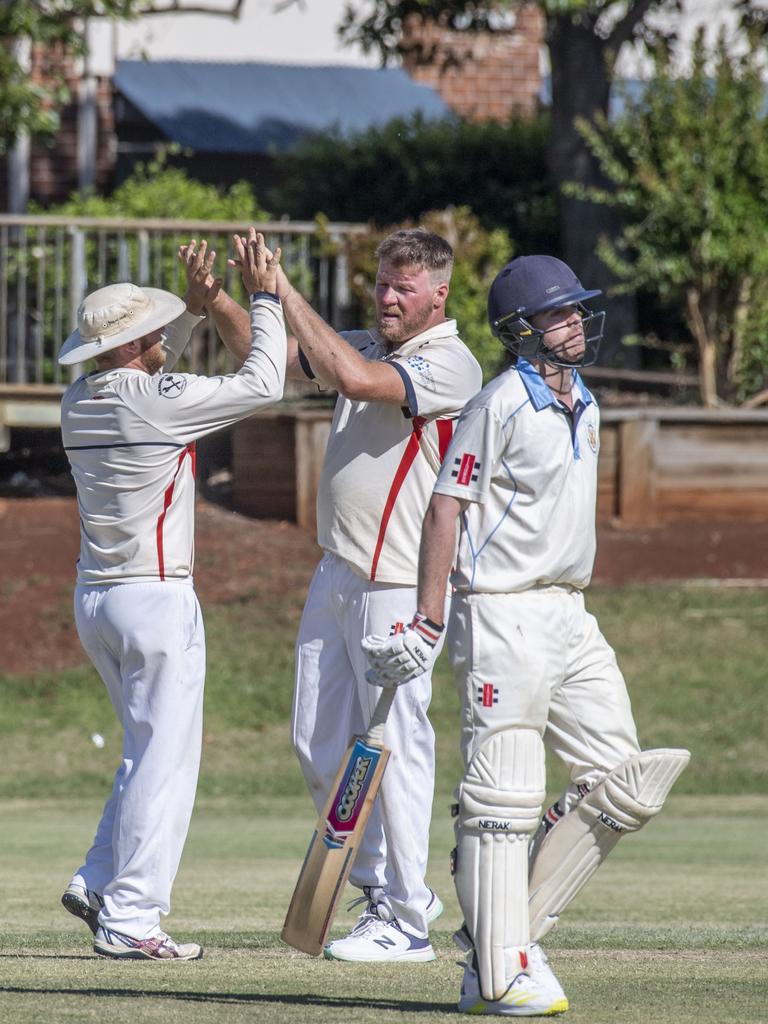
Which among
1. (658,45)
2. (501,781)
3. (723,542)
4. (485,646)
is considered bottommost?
(723,542)

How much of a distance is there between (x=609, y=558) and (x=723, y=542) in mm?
1037

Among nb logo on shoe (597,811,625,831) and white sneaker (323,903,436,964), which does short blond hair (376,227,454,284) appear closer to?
nb logo on shoe (597,811,625,831)

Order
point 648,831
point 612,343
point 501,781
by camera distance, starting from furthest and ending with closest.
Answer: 1. point 612,343
2. point 648,831
3. point 501,781

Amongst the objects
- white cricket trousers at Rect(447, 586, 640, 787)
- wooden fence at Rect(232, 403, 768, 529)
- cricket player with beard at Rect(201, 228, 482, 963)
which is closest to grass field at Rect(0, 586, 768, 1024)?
cricket player with beard at Rect(201, 228, 482, 963)

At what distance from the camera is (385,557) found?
6.10 metres

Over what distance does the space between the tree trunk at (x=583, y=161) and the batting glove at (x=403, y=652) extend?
1381cm

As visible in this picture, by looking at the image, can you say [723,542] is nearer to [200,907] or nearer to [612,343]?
[612,343]

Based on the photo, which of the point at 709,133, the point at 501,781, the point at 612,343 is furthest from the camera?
the point at 612,343

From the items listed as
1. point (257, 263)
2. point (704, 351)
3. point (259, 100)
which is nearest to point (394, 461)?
point (257, 263)

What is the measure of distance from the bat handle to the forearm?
274 mm

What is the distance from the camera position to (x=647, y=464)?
15.6 m

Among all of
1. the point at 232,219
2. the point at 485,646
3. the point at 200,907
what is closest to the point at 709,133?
the point at 232,219

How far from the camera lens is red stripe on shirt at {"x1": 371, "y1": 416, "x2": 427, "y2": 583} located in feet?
20.0

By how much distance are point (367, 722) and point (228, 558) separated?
30.2ft
